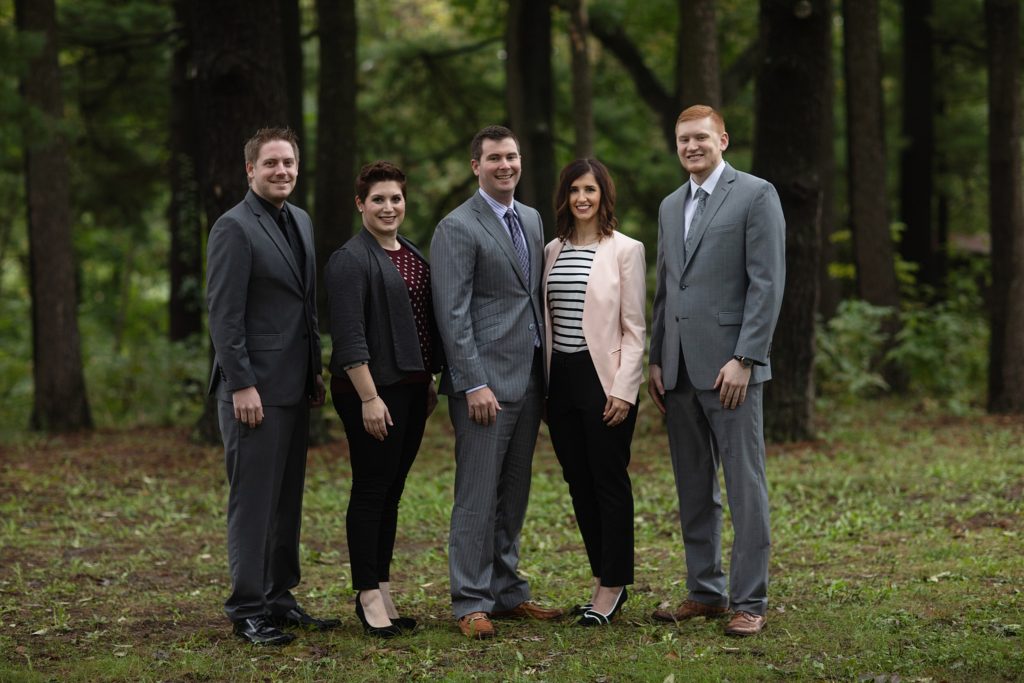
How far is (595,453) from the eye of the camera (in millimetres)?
5332

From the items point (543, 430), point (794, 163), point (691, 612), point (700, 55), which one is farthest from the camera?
point (543, 430)

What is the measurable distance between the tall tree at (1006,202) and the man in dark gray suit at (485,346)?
8.54 meters

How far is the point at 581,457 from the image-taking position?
5.44 metres

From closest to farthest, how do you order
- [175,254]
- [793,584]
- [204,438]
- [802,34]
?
[793,584] < [802,34] < [204,438] < [175,254]

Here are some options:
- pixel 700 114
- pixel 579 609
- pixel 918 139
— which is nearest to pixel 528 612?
pixel 579 609

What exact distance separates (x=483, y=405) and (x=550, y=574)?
1787 millimetres

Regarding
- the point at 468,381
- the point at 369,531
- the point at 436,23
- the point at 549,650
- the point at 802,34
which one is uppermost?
the point at 436,23

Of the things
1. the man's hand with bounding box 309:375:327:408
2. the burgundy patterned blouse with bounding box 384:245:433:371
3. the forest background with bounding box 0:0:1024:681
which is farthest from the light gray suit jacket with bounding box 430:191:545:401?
the forest background with bounding box 0:0:1024:681

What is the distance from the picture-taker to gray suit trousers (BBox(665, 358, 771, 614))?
525 centimetres

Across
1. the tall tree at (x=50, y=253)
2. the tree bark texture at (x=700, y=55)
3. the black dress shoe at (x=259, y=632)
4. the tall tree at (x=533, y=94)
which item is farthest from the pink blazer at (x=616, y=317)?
the tall tree at (x=533, y=94)

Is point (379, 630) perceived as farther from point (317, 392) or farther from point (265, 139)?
point (265, 139)

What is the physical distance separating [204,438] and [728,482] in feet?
24.3

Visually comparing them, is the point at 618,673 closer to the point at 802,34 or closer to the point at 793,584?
the point at 793,584

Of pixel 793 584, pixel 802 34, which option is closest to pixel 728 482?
pixel 793 584
